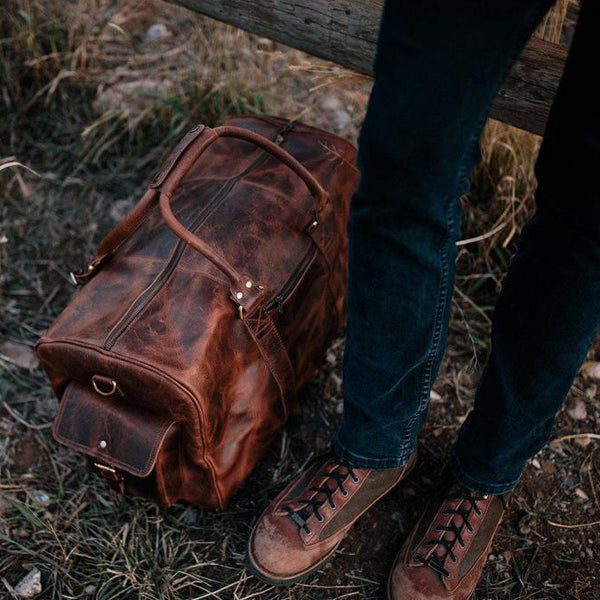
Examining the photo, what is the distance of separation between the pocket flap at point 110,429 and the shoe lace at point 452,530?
2.08 ft

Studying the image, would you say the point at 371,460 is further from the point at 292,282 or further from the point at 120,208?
the point at 120,208

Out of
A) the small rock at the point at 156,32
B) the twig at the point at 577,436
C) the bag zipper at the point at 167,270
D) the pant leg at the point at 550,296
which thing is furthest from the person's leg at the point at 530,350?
the small rock at the point at 156,32

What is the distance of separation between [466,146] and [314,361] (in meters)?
0.88

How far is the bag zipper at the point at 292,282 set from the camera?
58.5 inches

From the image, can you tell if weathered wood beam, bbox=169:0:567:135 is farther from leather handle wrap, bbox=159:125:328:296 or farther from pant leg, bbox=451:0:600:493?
pant leg, bbox=451:0:600:493

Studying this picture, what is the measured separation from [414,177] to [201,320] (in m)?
0.57

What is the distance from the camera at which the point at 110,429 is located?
4.52 feet

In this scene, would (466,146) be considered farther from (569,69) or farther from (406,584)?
(406,584)

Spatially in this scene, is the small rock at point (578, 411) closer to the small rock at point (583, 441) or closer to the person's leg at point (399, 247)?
the small rock at point (583, 441)

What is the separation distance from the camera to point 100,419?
1387mm

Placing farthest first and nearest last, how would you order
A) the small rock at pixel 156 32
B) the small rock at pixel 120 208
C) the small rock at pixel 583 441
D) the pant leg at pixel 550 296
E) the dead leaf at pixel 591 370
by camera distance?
1. the small rock at pixel 156 32
2. the small rock at pixel 120 208
3. the dead leaf at pixel 591 370
4. the small rock at pixel 583 441
5. the pant leg at pixel 550 296

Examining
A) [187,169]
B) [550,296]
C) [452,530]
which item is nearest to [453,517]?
[452,530]

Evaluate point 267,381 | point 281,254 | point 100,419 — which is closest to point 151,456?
point 100,419

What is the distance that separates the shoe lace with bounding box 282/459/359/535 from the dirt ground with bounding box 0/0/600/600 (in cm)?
16
